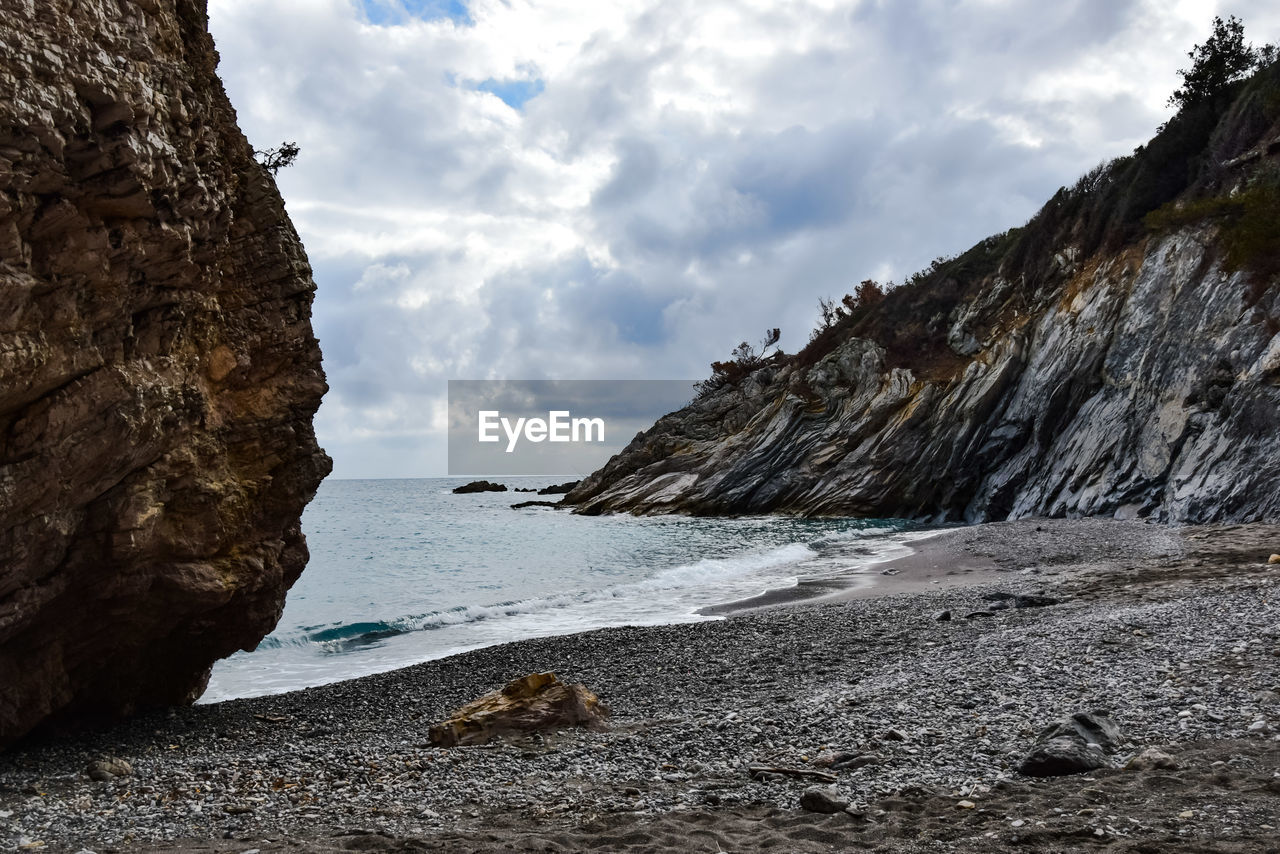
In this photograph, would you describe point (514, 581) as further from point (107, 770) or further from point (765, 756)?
point (765, 756)

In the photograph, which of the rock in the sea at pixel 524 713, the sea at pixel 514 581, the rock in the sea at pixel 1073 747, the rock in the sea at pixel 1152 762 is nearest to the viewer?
the rock in the sea at pixel 1152 762

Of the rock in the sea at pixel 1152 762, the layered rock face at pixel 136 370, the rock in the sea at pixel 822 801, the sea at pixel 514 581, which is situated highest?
the layered rock face at pixel 136 370

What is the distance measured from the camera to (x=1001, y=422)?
40.1 metres

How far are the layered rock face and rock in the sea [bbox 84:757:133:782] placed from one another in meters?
1.36

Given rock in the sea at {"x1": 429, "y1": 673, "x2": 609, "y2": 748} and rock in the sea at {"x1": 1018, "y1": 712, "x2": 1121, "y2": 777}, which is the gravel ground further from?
rock in the sea at {"x1": 429, "y1": 673, "x2": 609, "y2": 748}

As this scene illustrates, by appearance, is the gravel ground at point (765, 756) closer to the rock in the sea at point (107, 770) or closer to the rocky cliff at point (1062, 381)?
the rock in the sea at point (107, 770)

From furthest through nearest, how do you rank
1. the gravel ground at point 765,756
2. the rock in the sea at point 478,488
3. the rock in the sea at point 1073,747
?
1. the rock in the sea at point 478,488
2. the rock in the sea at point 1073,747
3. the gravel ground at point 765,756

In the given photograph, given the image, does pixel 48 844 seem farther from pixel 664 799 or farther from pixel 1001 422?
pixel 1001 422

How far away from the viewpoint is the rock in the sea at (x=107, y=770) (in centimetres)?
764

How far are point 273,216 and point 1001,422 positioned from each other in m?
37.2

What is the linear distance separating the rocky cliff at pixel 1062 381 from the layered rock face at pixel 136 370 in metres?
24.1

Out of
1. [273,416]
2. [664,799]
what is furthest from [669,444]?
[664,799]

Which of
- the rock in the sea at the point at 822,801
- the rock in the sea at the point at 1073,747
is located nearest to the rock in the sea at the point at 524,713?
the rock in the sea at the point at 822,801

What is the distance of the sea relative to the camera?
52.7 feet
